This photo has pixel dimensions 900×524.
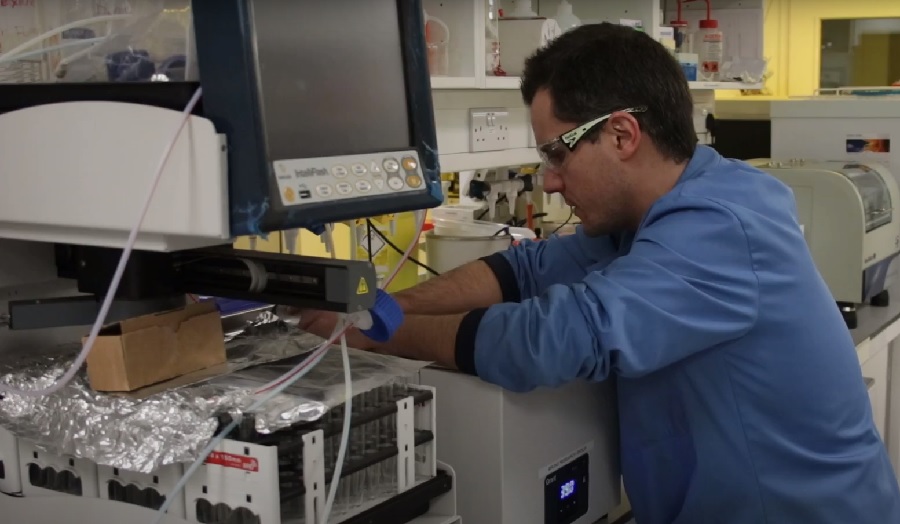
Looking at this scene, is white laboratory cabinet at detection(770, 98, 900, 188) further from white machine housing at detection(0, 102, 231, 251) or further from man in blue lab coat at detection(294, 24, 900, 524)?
white machine housing at detection(0, 102, 231, 251)

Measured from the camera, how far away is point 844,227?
2.87 metres

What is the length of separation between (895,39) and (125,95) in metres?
6.72

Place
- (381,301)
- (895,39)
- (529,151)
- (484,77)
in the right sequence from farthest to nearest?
(895,39)
(529,151)
(484,77)
(381,301)

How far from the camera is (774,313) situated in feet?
5.07

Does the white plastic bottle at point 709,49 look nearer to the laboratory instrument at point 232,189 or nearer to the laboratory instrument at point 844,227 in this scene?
the laboratory instrument at point 844,227

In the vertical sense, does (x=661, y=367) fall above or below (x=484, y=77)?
below

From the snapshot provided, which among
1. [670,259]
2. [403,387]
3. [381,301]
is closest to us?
[381,301]

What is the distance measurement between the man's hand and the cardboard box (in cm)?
19

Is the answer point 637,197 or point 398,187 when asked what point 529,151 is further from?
point 398,187

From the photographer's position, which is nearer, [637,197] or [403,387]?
[403,387]

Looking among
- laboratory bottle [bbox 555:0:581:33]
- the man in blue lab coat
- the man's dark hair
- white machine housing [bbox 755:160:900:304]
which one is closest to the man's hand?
the man in blue lab coat

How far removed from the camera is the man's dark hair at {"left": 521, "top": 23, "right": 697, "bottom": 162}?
1.58 meters

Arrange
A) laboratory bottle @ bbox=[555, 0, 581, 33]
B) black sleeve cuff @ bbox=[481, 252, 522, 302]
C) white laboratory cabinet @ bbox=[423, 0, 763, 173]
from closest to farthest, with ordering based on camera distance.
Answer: black sleeve cuff @ bbox=[481, 252, 522, 302]
white laboratory cabinet @ bbox=[423, 0, 763, 173]
laboratory bottle @ bbox=[555, 0, 581, 33]

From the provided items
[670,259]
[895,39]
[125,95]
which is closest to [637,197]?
[670,259]
